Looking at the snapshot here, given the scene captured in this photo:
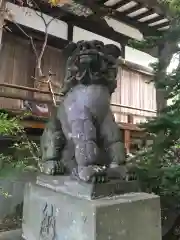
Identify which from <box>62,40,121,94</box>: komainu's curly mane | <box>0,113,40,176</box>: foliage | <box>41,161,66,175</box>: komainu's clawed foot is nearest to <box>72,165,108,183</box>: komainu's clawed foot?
A: <box>41,161,66,175</box>: komainu's clawed foot

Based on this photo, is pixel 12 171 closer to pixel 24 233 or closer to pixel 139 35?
pixel 24 233

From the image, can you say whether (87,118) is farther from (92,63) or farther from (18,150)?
(18,150)

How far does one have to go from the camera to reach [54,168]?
1.61m

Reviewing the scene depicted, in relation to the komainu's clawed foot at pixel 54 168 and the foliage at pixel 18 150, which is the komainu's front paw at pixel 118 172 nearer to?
the komainu's clawed foot at pixel 54 168

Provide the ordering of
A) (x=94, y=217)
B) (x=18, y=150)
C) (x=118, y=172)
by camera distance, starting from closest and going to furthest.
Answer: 1. (x=94, y=217)
2. (x=118, y=172)
3. (x=18, y=150)

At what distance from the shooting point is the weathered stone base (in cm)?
124

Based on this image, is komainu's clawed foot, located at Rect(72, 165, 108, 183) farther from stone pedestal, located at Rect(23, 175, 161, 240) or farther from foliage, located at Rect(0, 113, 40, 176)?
foliage, located at Rect(0, 113, 40, 176)

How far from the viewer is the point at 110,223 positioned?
1.26m

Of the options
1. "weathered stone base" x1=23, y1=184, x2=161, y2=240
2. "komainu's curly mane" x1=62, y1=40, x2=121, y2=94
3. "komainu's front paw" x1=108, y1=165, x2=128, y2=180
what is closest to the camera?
"weathered stone base" x1=23, y1=184, x2=161, y2=240

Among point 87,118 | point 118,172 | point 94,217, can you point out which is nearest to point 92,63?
point 87,118

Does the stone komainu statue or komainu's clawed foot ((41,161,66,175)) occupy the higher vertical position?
the stone komainu statue

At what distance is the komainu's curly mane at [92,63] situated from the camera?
160cm

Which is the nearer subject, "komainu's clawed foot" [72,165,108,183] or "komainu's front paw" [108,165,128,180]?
"komainu's clawed foot" [72,165,108,183]

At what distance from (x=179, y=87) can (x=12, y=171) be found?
1.87 metres
